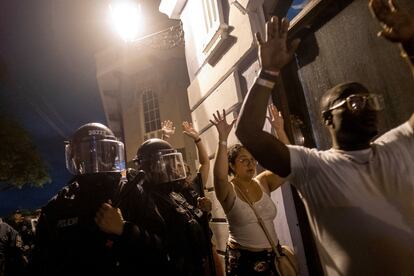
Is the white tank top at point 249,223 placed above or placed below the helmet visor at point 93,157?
below

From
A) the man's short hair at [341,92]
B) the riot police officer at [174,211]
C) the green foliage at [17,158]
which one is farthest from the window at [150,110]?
the man's short hair at [341,92]

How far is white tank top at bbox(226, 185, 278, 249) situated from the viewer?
9.94 feet

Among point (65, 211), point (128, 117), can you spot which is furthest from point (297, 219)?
point (128, 117)

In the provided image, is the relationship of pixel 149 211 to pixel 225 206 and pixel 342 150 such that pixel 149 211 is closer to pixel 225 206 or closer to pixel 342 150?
pixel 225 206

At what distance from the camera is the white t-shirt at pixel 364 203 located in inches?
66.3

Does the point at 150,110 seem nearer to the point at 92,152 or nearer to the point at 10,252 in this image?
the point at 10,252

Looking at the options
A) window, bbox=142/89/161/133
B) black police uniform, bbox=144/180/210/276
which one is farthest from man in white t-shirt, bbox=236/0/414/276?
window, bbox=142/89/161/133

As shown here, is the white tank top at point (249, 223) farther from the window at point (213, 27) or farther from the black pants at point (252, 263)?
the window at point (213, 27)

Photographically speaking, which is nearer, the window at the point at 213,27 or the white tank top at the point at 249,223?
the white tank top at the point at 249,223

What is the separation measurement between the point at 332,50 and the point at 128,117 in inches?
579

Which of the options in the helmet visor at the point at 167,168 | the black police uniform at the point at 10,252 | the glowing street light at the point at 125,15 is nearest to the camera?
the helmet visor at the point at 167,168

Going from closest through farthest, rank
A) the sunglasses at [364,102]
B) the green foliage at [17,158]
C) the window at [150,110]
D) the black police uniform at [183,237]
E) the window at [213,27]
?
the sunglasses at [364,102] < the black police uniform at [183,237] < the window at [213,27] < the window at [150,110] < the green foliage at [17,158]

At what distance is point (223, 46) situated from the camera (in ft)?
15.7

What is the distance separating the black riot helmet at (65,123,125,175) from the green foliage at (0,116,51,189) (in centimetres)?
1971
